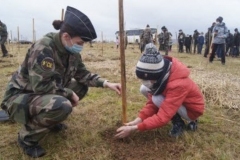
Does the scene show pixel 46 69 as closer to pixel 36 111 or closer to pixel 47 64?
pixel 47 64

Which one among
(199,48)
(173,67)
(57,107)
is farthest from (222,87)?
(199,48)

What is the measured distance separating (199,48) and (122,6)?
63.6ft

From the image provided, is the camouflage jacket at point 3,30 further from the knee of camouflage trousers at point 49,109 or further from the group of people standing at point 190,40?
the group of people standing at point 190,40

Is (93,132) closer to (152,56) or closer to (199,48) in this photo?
(152,56)

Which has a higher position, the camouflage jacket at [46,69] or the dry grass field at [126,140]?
the camouflage jacket at [46,69]

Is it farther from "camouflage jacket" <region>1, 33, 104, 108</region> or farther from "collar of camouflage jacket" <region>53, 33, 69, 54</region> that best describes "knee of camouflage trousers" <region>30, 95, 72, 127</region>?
"collar of camouflage jacket" <region>53, 33, 69, 54</region>

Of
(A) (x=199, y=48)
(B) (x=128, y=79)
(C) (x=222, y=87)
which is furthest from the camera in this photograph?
(A) (x=199, y=48)

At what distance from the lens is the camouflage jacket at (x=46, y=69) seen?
8.02 ft

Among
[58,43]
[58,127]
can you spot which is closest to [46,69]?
[58,43]

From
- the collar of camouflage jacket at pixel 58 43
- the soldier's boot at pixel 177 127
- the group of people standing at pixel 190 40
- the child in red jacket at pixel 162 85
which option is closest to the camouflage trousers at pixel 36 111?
the collar of camouflage jacket at pixel 58 43

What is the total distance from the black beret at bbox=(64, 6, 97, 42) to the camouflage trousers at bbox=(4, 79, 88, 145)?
0.61m

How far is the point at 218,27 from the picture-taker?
10867 mm

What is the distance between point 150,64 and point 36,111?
43.4 inches

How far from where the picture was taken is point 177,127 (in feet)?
10.3
